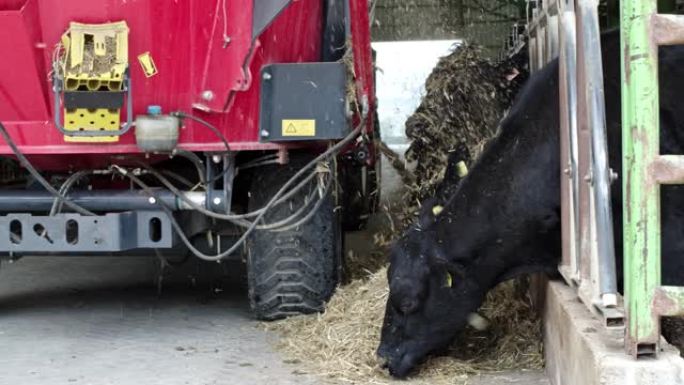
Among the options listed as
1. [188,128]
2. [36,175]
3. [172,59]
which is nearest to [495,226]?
[188,128]

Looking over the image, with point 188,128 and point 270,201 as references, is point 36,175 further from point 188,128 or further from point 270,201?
point 270,201

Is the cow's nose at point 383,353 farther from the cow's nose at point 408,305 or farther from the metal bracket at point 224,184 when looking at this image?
the metal bracket at point 224,184

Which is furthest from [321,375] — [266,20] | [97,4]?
[97,4]

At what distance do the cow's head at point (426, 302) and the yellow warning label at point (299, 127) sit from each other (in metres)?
0.84

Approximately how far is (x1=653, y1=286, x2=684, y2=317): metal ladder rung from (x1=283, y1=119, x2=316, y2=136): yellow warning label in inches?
94.7

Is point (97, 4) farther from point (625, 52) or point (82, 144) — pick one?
point (625, 52)

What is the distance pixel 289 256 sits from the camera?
5281 mm

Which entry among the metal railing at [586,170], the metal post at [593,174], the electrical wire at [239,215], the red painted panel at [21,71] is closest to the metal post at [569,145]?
the metal railing at [586,170]

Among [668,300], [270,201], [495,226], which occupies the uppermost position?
[270,201]

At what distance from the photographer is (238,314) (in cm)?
591

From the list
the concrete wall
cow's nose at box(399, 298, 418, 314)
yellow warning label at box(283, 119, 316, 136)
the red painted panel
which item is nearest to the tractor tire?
yellow warning label at box(283, 119, 316, 136)

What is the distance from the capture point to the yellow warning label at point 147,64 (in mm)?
4602

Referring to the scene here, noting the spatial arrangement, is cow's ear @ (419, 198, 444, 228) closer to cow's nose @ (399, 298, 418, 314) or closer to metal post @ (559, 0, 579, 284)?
cow's nose @ (399, 298, 418, 314)

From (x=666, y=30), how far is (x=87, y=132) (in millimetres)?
2817
